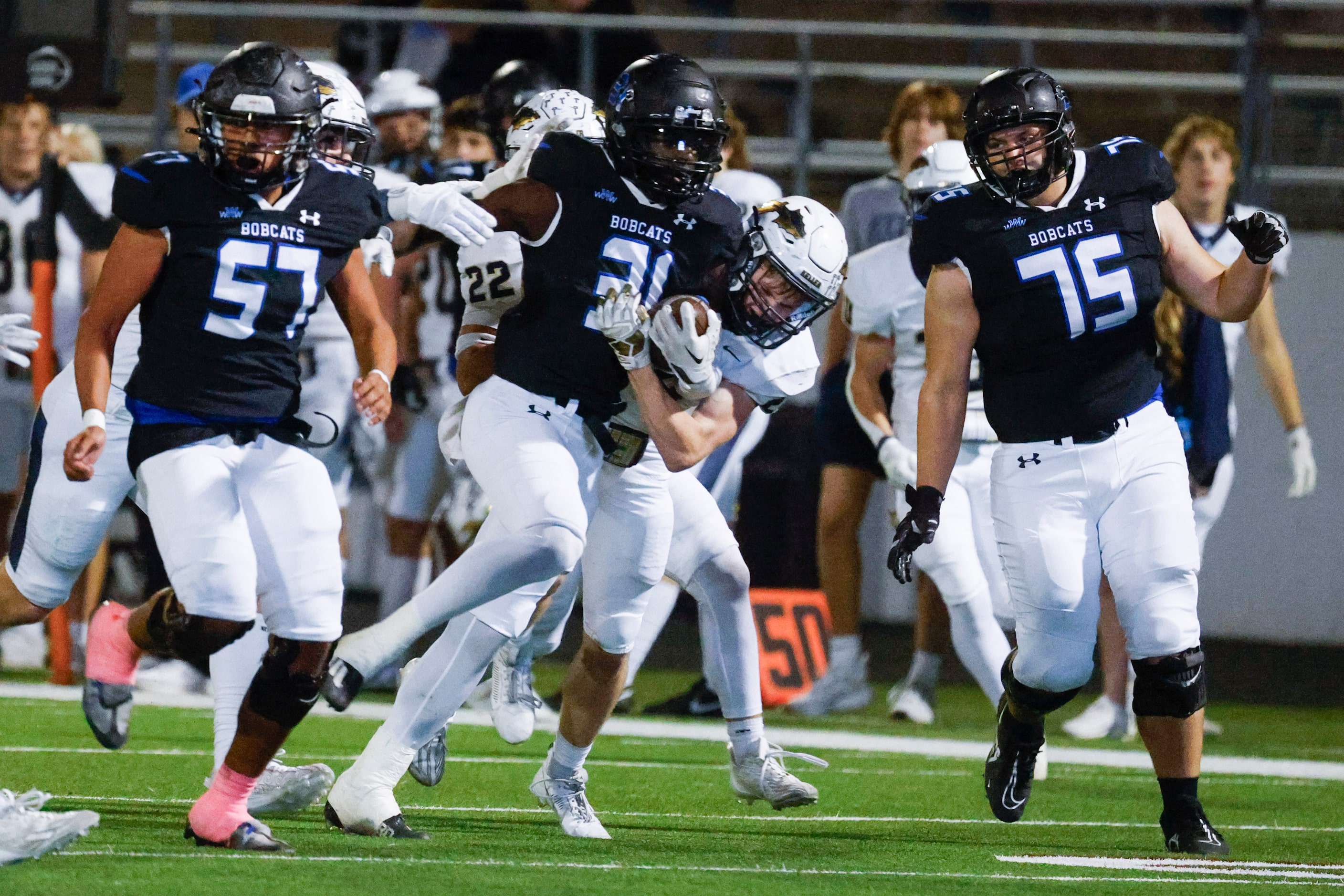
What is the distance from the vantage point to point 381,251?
4.61 metres

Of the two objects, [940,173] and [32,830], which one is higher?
[940,173]

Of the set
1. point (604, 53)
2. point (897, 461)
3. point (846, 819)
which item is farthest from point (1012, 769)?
point (604, 53)

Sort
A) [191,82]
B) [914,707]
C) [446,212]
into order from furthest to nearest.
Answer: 1. [914,707]
2. [191,82]
3. [446,212]

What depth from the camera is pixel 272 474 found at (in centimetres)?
395

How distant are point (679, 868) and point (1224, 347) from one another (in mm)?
3735

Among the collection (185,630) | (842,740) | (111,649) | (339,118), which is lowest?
(842,740)

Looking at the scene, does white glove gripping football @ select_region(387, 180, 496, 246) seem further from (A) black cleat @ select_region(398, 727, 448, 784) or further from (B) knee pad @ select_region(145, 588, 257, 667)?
(A) black cleat @ select_region(398, 727, 448, 784)

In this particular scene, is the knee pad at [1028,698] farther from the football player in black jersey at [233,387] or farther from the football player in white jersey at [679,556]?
the football player in black jersey at [233,387]

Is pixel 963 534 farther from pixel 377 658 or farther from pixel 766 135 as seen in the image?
pixel 766 135

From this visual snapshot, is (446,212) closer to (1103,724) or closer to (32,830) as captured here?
(32,830)

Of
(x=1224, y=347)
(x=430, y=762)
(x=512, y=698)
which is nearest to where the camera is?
(x=430, y=762)

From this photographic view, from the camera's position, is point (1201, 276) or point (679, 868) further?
point (1201, 276)

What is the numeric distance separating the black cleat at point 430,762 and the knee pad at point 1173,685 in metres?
1.55

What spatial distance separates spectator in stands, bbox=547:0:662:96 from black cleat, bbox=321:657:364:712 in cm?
587
